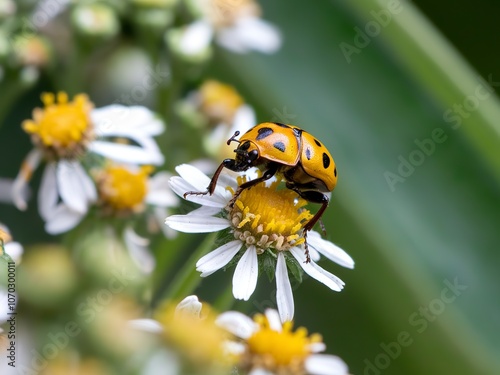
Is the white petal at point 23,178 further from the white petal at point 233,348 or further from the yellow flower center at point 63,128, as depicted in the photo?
the white petal at point 233,348

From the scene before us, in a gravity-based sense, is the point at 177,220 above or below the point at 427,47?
below

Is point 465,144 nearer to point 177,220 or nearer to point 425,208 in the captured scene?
point 425,208

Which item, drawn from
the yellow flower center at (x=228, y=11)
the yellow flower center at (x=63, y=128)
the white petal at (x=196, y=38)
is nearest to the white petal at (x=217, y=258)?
the yellow flower center at (x=63, y=128)

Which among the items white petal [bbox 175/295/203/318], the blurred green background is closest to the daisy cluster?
white petal [bbox 175/295/203/318]

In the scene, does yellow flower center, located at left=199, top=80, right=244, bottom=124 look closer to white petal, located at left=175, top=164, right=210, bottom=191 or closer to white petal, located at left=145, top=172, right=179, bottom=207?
white petal, located at left=145, top=172, right=179, bottom=207

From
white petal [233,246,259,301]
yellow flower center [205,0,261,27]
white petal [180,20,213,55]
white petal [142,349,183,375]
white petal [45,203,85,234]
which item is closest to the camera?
white petal [142,349,183,375]

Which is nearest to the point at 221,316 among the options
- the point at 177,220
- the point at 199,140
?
the point at 177,220

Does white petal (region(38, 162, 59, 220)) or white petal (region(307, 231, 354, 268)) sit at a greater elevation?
white petal (region(307, 231, 354, 268))

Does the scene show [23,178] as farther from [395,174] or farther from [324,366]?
[395,174]
